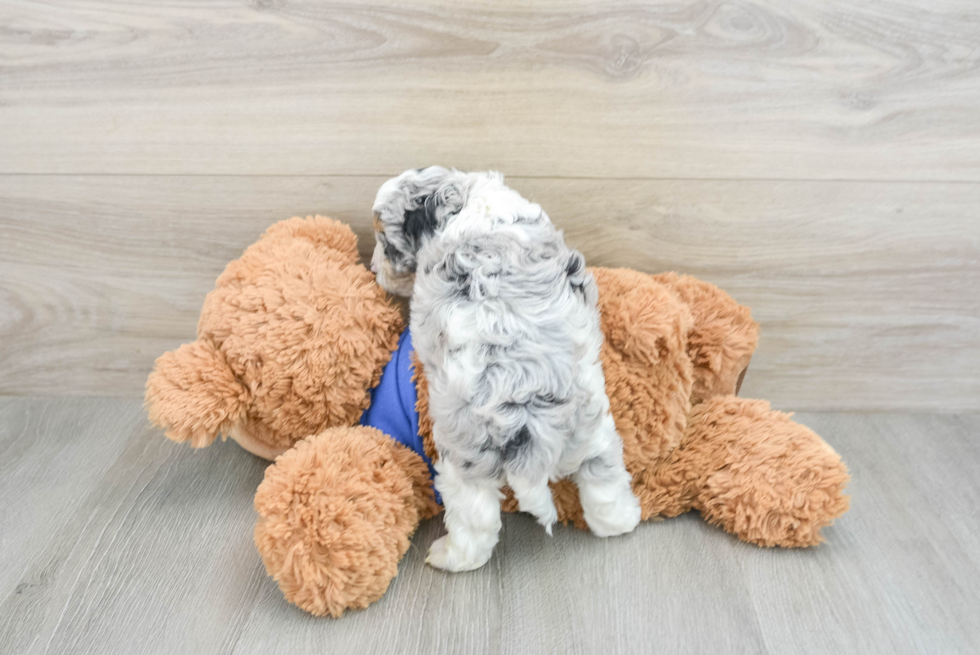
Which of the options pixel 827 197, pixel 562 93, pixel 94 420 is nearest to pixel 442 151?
pixel 562 93

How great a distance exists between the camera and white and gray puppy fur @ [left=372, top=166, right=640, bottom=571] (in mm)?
784

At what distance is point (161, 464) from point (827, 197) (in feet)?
3.98

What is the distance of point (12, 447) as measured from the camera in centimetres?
120

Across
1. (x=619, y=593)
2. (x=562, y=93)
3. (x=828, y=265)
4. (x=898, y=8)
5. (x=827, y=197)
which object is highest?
(x=898, y=8)

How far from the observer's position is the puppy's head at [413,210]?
0.88 m

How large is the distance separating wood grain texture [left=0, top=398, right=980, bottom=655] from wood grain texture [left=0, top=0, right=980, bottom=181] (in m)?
0.53

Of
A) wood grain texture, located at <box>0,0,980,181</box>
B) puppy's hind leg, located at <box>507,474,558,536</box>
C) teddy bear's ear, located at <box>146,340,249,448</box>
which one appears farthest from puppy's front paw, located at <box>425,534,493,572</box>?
wood grain texture, located at <box>0,0,980,181</box>

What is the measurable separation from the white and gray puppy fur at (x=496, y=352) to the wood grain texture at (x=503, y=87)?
194 mm

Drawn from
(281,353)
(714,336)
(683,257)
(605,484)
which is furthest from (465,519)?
(683,257)

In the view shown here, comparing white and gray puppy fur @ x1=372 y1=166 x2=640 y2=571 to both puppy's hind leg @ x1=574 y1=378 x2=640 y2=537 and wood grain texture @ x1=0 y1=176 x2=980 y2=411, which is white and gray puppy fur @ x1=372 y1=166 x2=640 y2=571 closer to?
puppy's hind leg @ x1=574 y1=378 x2=640 y2=537

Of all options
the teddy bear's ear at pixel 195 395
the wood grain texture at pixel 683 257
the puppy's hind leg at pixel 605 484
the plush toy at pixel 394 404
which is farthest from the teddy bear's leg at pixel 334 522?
the wood grain texture at pixel 683 257

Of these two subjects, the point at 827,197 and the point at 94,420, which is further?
the point at 94,420

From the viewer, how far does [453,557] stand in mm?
900

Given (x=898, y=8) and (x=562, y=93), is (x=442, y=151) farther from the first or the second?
(x=898, y=8)
